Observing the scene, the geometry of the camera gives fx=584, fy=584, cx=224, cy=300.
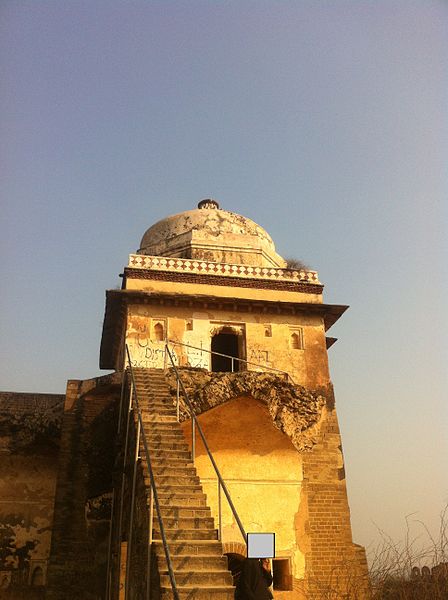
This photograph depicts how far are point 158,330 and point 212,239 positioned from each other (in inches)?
179

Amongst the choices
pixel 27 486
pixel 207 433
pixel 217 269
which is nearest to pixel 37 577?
pixel 27 486

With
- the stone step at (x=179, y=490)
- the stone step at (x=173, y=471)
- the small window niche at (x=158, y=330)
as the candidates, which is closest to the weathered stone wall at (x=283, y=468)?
the small window niche at (x=158, y=330)

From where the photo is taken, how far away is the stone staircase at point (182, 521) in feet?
20.5

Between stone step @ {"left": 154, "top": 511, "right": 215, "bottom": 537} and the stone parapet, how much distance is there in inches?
388

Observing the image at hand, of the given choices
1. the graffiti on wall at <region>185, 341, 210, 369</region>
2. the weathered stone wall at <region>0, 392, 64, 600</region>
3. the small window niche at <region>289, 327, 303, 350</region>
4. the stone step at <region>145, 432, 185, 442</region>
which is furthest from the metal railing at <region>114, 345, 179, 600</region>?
the small window niche at <region>289, 327, 303, 350</region>

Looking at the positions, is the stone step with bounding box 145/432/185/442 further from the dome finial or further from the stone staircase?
the dome finial

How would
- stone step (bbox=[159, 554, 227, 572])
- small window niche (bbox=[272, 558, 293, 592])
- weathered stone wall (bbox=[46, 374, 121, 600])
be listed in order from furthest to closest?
small window niche (bbox=[272, 558, 293, 592])
weathered stone wall (bbox=[46, 374, 121, 600])
stone step (bbox=[159, 554, 227, 572])

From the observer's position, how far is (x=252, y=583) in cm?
638

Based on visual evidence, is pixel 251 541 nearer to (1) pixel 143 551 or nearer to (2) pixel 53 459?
(1) pixel 143 551

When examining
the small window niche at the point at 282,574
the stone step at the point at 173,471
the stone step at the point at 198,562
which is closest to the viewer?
the stone step at the point at 198,562

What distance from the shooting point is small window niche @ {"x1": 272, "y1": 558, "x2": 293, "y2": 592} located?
12923 millimetres

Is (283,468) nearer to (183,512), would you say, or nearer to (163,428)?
(163,428)

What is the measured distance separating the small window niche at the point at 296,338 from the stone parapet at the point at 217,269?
173cm

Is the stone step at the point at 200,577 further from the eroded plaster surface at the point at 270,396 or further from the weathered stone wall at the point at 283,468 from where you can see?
the weathered stone wall at the point at 283,468
